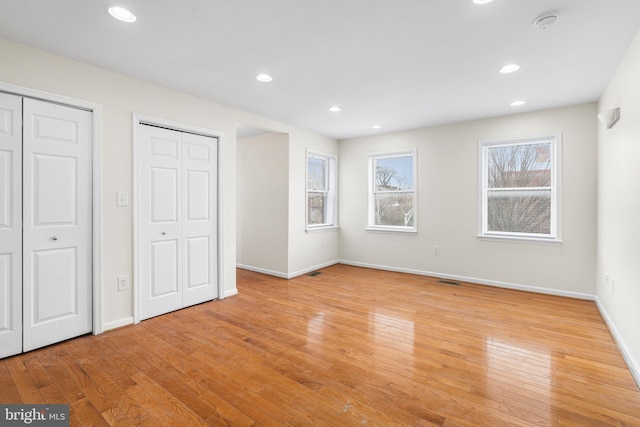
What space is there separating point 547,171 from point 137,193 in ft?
16.9

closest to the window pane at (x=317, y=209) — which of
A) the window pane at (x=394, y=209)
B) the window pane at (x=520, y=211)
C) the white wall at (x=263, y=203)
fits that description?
the white wall at (x=263, y=203)

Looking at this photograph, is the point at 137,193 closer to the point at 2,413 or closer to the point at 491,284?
the point at 2,413

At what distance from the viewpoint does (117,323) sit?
3.07 meters

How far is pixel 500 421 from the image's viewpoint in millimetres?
1773

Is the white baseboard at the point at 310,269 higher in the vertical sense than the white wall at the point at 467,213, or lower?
lower

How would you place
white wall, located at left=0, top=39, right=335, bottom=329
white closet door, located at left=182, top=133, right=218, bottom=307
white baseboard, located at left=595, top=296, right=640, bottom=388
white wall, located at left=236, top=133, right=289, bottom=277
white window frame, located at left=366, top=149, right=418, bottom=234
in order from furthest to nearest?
white window frame, located at left=366, top=149, right=418, bottom=234 → white wall, located at left=236, top=133, right=289, bottom=277 → white closet door, located at left=182, top=133, right=218, bottom=307 → white wall, located at left=0, top=39, right=335, bottom=329 → white baseboard, located at left=595, top=296, right=640, bottom=388

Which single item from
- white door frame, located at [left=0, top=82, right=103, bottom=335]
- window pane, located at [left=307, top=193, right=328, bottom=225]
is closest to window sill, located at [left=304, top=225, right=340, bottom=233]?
window pane, located at [left=307, top=193, right=328, bottom=225]

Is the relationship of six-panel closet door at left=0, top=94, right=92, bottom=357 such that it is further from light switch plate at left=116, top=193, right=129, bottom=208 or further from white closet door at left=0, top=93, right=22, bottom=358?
light switch plate at left=116, top=193, right=129, bottom=208

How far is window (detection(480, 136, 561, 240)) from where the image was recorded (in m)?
4.29

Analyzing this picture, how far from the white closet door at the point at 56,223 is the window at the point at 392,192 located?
4358 millimetres

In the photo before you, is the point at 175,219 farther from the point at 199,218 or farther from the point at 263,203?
the point at 263,203

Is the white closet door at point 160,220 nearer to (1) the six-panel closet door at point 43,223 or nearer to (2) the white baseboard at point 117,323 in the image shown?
(2) the white baseboard at point 117,323

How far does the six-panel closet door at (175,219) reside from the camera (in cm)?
332

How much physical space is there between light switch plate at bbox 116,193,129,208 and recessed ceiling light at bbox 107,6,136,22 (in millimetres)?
1595
